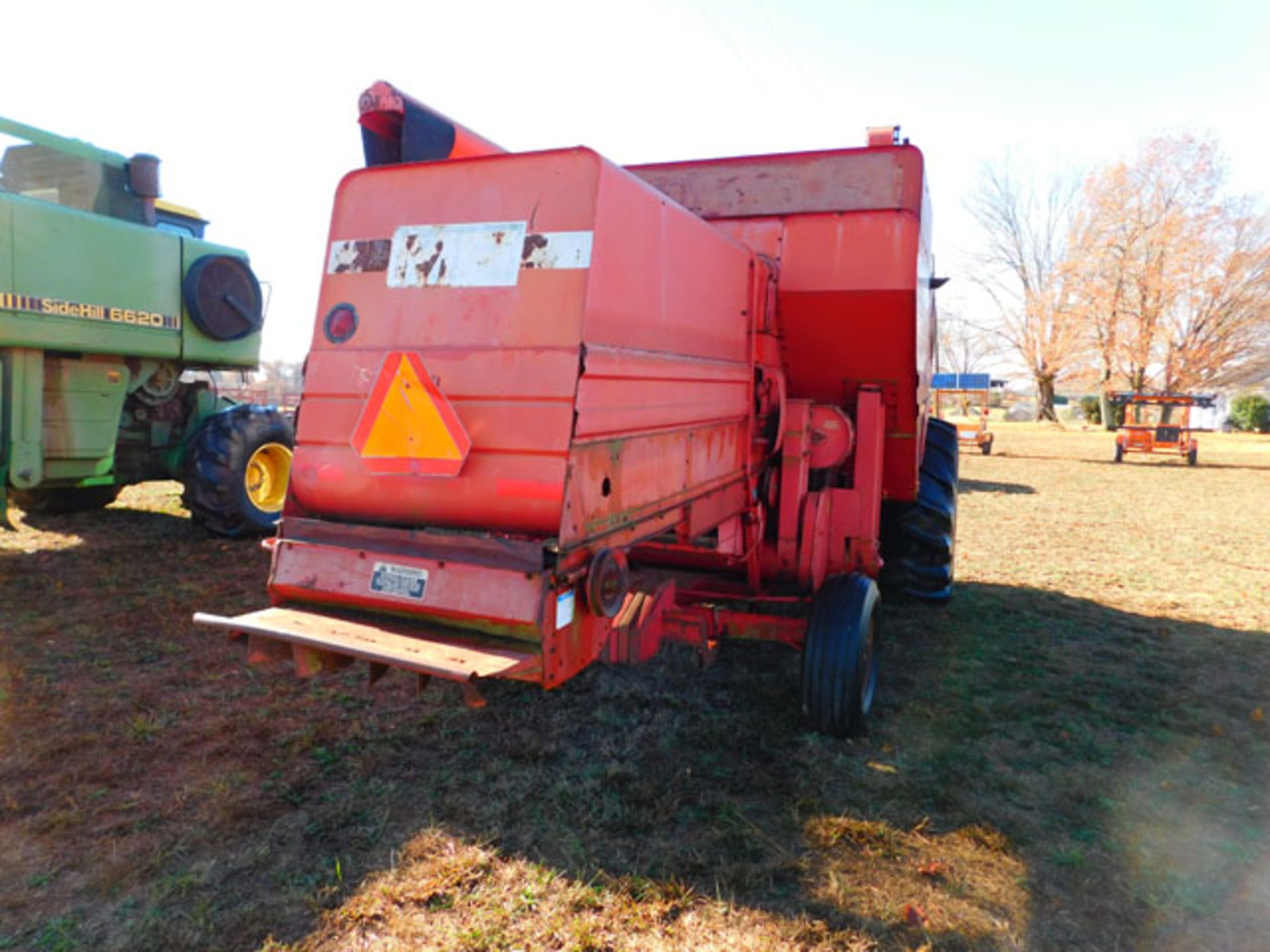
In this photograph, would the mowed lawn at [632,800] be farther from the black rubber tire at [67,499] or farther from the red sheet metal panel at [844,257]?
the black rubber tire at [67,499]

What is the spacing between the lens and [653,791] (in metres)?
3.27

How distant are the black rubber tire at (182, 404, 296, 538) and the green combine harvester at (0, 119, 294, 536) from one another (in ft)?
0.04

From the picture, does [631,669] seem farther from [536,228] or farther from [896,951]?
[536,228]

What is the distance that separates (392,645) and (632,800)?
128cm

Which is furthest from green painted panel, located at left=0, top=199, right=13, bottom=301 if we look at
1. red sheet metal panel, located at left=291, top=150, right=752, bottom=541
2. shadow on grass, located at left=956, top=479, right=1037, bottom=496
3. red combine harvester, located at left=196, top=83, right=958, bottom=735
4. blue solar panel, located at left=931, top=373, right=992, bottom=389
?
blue solar panel, located at left=931, top=373, right=992, bottom=389

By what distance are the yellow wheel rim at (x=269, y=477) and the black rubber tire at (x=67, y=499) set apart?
5.55 ft

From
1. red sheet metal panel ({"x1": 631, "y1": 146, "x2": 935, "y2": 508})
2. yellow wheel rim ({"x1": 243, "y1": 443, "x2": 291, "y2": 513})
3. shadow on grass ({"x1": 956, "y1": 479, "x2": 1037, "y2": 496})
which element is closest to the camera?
red sheet metal panel ({"x1": 631, "y1": 146, "x2": 935, "y2": 508})

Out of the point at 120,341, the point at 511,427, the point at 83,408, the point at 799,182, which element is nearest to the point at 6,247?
the point at 120,341

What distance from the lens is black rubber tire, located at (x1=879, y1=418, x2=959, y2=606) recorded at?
5297mm

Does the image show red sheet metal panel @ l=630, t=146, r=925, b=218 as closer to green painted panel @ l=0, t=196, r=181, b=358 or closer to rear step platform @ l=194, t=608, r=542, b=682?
rear step platform @ l=194, t=608, r=542, b=682

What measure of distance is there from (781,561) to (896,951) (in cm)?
215

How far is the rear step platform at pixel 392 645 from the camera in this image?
2316 millimetres

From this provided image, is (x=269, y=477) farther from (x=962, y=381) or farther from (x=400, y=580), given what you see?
(x=962, y=381)

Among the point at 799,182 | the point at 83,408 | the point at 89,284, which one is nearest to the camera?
the point at 799,182
